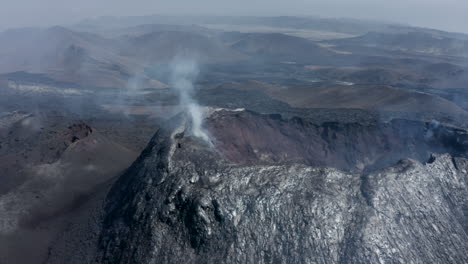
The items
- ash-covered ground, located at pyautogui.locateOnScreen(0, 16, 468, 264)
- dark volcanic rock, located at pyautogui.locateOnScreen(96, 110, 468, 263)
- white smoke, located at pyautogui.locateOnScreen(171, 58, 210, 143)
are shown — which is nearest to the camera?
dark volcanic rock, located at pyautogui.locateOnScreen(96, 110, 468, 263)

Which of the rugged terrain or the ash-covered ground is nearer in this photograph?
the rugged terrain

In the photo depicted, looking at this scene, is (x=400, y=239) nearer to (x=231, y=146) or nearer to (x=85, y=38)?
(x=231, y=146)

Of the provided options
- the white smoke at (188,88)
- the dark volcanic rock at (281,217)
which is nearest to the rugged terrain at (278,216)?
the dark volcanic rock at (281,217)

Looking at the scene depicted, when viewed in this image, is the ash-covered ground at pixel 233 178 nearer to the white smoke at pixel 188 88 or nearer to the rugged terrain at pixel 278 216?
the rugged terrain at pixel 278 216

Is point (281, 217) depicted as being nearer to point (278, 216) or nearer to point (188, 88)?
point (278, 216)

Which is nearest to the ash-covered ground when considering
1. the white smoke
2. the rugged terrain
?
the rugged terrain

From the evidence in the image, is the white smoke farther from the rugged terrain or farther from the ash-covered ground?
the rugged terrain

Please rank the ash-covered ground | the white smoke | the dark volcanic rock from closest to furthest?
the dark volcanic rock
the ash-covered ground
the white smoke

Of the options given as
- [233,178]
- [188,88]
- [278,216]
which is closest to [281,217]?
[278,216]
